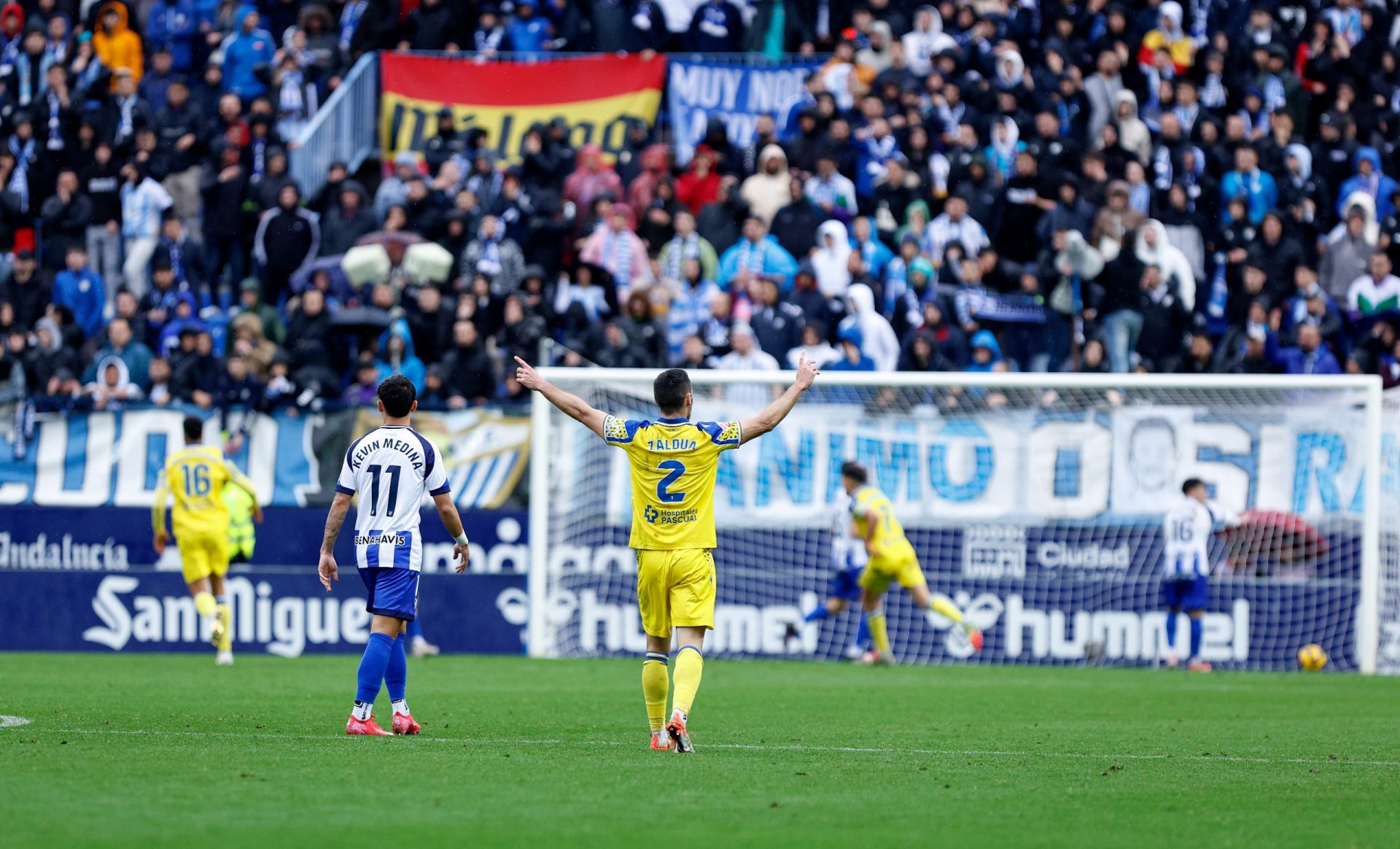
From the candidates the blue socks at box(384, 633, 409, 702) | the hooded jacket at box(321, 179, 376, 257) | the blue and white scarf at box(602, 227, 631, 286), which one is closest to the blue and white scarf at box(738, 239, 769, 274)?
the blue and white scarf at box(602, 227, 631, 286)

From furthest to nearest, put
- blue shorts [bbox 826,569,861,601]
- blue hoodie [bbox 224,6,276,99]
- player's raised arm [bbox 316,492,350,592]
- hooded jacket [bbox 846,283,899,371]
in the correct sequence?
blue hoodie [bbox 224,6,276,99] → hooded jacket [bbox 846,283,899,371] → blue shorts [bbox 826,569,861,601] → player's raised arm [bbox 316,492,350,592]

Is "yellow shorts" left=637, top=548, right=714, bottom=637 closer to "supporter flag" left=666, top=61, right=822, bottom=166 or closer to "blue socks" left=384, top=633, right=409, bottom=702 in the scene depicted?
"blue socks" left=384, top=633, right=409, bottom=702

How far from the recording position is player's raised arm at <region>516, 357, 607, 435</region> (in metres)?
10.1

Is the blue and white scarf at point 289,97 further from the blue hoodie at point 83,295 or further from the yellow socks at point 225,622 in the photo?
the yellow socks at point 225,622

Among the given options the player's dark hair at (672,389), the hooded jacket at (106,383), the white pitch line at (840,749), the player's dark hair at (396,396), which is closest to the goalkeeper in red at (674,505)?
the player's dark hair at (672,389)

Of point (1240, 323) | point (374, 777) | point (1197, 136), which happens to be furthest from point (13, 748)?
point (1197, 136)

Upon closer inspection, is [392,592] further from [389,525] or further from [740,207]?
[740,207]

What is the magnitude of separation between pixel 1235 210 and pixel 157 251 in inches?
519

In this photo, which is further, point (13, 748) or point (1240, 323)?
point (1240, 323)

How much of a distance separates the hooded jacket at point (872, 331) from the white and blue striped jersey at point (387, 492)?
443 inches

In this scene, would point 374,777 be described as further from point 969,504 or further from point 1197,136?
point 1197,136

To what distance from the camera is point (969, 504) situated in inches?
798

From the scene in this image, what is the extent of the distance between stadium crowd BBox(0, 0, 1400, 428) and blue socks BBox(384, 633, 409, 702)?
965 cm

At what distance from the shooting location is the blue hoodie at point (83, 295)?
23.4 metres
